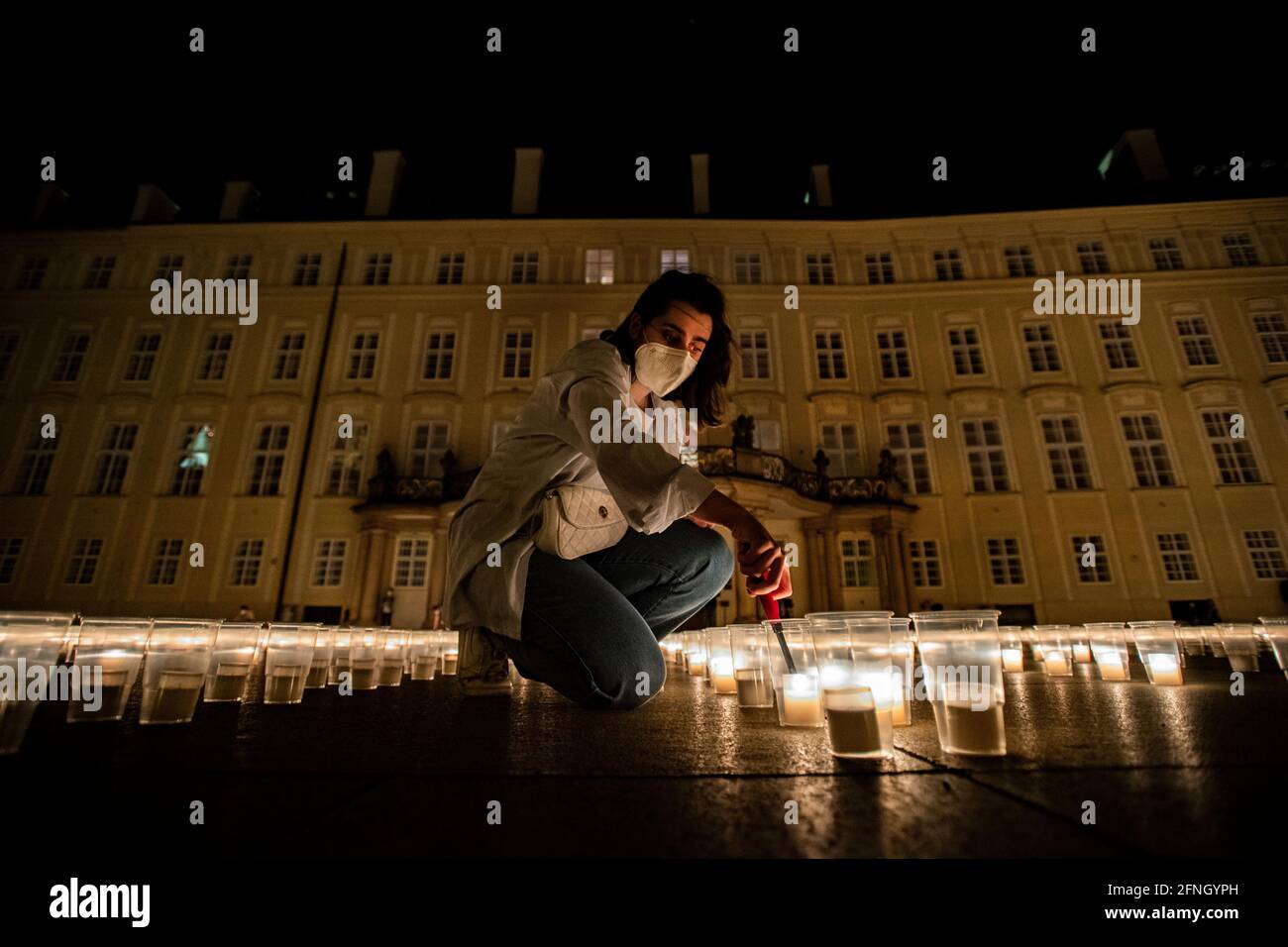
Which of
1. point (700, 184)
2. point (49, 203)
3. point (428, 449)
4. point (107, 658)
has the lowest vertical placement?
point (107, 658)

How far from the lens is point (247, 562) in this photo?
1789cm

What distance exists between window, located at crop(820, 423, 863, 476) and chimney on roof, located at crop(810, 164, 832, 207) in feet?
32.0

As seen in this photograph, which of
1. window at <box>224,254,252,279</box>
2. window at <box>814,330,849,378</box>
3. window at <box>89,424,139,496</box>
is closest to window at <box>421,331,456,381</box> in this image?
window at <box>224,254,252,279</box>

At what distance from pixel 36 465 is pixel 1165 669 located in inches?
1077

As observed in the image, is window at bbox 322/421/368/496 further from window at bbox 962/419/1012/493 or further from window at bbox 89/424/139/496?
window at bbox 962/419/1012/493

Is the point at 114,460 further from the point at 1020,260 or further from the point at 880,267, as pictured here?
the point at 1020,260

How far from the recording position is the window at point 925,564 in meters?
17.6

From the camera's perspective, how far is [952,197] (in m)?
24.1

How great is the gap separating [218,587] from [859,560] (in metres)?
Answer: 18.7

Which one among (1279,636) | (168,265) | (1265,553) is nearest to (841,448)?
(1265,553)
